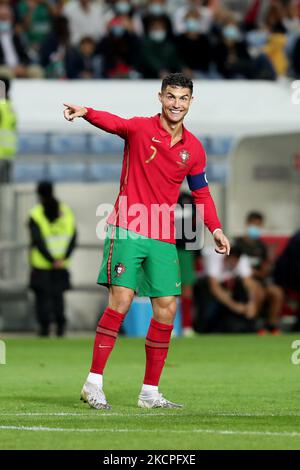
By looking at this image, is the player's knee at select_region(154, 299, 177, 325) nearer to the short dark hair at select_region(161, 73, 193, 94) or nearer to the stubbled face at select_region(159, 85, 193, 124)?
the stubbled face at select_region(159, 85, 193, 124)

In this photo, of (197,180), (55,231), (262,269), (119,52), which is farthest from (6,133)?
(197,180)

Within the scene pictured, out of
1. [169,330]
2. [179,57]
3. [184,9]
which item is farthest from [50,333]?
[169,330]

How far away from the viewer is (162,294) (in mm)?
10414

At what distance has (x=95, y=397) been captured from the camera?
33.7 ft

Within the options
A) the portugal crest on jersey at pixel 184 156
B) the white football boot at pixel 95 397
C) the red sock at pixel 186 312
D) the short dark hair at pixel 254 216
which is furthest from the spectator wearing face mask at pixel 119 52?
the white football boot at pixel 95 397

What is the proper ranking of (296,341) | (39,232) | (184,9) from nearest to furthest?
(296,341) → (39,232) → (184,9)

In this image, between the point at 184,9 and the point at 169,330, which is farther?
the point at 184,9

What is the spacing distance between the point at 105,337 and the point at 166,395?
1316 millimetres

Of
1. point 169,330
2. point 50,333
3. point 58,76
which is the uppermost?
point 58,76

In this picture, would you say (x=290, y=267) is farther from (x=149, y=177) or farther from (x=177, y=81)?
(x=177, y=81)

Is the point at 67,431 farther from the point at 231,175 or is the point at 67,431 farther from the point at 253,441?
the point at 231,175

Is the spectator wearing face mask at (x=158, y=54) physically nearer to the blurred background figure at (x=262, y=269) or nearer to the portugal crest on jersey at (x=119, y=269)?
the blurred background figure at (x=262, y=269)

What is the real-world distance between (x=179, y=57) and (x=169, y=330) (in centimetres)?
1482

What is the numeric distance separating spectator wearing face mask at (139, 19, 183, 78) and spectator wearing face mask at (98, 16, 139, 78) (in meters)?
0.20
